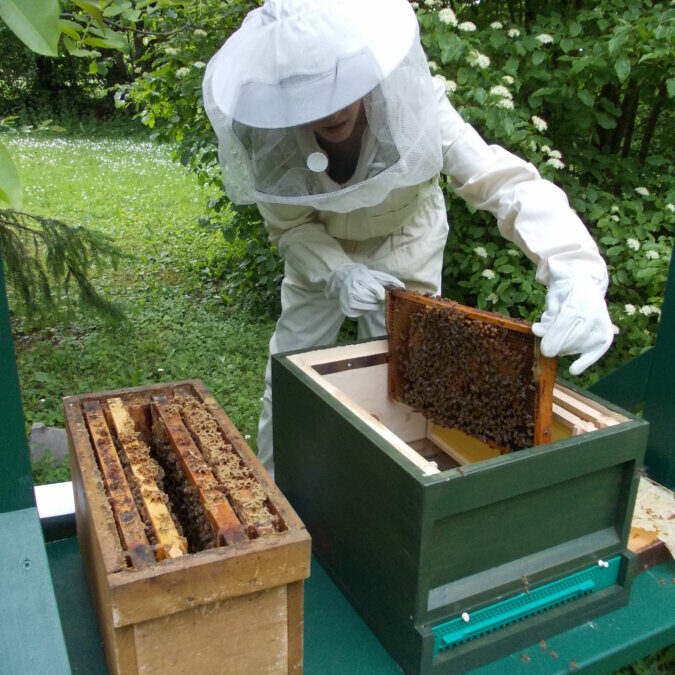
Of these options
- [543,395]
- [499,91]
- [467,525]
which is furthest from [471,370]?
[499,91]

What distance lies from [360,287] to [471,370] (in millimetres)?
457

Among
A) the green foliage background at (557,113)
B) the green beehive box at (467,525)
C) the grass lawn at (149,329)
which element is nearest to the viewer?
the green beehive box at (467,525)

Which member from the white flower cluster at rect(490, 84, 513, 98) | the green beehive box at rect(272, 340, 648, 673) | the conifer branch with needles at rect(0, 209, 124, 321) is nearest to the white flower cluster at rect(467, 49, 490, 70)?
the white flower cluster at rect(490, 84, 513, 98)

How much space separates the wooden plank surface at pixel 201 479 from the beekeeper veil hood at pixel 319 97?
65 centimetres

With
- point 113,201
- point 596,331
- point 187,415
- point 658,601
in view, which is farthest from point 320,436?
point 113,201

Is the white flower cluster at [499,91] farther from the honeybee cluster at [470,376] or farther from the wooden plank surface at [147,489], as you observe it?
the wooden plank surface at [147,489]

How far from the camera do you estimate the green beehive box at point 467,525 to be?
110 centimetres

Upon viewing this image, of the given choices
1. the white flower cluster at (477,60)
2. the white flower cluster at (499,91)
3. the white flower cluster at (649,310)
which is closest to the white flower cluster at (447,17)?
the white flower cluster at (477,60)

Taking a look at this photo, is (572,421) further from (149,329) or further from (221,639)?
(149,329)

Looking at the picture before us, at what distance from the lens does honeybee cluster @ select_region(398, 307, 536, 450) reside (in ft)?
4.44

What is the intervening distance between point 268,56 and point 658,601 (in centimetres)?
149

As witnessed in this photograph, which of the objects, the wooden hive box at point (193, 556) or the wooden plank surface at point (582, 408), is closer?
the wooden hive box at point (193, 556)

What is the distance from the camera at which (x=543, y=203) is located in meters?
1.67

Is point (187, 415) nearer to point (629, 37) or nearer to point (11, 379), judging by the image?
point (11, 379)
